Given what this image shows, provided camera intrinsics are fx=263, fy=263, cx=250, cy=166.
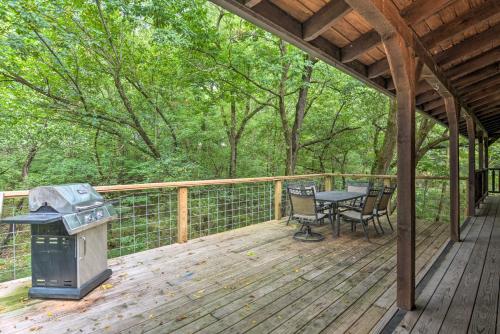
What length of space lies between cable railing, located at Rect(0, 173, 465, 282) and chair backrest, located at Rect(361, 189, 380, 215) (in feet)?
5.08

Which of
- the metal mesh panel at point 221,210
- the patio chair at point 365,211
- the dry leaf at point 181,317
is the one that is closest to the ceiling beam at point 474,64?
the patio chair at point 365,211

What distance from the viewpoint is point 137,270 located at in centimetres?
309

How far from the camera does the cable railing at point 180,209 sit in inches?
155

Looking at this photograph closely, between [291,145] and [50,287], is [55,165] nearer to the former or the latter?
[50,287]

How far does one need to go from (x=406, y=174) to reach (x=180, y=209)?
2.96 metres

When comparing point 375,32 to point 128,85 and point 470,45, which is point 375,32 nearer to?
point 470,45

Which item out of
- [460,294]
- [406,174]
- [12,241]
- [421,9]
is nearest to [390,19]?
[421,9]

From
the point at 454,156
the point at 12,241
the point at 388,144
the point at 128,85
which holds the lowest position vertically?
the point at 12,241

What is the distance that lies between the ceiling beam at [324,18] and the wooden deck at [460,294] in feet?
7.79

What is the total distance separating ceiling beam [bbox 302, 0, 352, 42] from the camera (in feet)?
6.23

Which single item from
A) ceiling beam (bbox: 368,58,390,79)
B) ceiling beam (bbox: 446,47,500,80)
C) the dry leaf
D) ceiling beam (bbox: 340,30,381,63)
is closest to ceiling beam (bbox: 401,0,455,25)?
ceiling beam (bbox: 340,30,381,63)

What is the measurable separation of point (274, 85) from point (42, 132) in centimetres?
617

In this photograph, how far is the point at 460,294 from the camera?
100.0 inches

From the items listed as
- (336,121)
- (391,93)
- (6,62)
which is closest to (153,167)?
(6,62)
